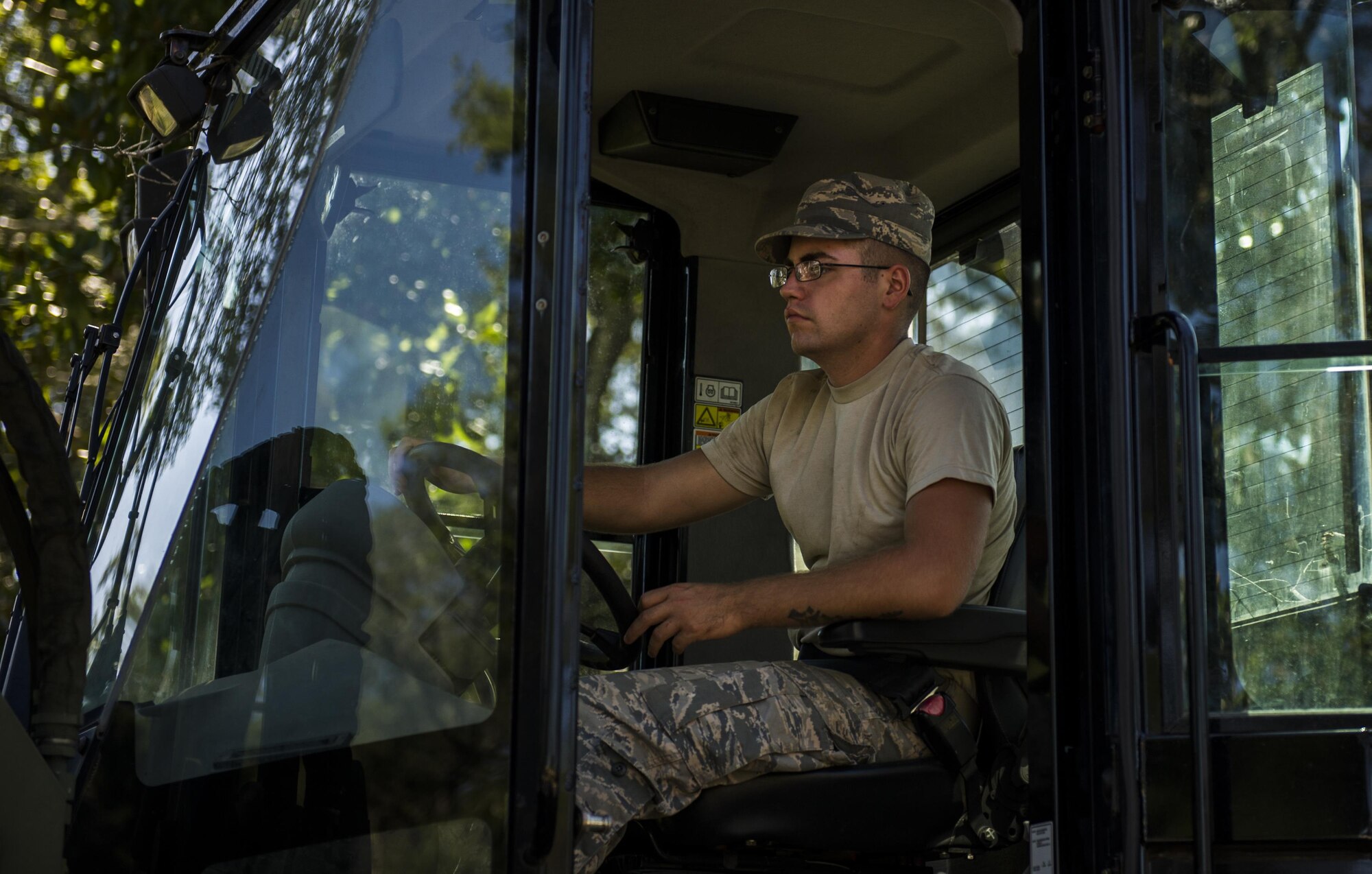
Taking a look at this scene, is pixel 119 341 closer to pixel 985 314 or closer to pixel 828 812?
pixel 828 812

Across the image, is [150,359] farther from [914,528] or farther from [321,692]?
[914,528]

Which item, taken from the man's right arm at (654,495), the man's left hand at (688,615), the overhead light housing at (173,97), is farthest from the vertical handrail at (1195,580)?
the overhead light housing at (173,97)

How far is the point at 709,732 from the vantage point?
2039mm

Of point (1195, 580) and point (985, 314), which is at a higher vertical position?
point (985, 314)

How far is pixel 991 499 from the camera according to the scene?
2.28 m

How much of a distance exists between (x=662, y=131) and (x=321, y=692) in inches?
68.3

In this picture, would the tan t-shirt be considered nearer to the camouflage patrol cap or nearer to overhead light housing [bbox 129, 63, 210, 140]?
the camouflage patrol cap

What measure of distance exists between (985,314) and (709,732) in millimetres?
1424

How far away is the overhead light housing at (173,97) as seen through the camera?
2307 mm

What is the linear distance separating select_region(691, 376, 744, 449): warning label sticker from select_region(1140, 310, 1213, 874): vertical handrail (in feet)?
5.16

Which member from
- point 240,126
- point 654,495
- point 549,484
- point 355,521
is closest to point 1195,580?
point 549,484

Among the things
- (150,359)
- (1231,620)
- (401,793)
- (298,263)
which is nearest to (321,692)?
(401,793)

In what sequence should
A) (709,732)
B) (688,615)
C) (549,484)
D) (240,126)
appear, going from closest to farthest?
(549,484)
(709,732)
(688,615)
(240,126)

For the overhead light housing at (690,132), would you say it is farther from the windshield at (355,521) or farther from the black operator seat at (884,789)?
the black operator seat at (884,789)
